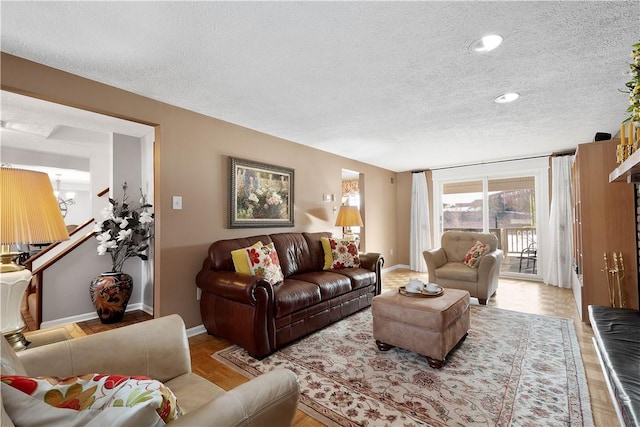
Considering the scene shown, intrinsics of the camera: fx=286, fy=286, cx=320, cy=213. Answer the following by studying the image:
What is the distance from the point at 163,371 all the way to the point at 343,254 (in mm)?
2730

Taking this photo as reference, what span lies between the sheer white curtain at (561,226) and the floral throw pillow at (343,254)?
352 centimetres

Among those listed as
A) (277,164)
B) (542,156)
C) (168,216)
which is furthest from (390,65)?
(542,156)

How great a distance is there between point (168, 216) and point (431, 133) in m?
3.29

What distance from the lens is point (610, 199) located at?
305cm

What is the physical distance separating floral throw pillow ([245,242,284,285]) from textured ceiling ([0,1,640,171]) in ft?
4.84

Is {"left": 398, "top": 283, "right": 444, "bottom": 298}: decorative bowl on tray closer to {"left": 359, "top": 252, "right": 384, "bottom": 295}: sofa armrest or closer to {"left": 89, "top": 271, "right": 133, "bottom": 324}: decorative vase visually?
{"left": 359, "top": 252, "right": 384, "bottom": 295}: sofa armrest

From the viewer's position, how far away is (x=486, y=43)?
1.88m

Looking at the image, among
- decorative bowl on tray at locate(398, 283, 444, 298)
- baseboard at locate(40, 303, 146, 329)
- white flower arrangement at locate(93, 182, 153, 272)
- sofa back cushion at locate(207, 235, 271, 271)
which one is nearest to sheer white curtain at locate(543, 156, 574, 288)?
decorative bowl on tray at locate(398, 283, 444, 298)

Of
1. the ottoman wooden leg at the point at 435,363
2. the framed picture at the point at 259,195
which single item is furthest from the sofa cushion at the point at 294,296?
the ottoman wooden leg at the point at 435,363

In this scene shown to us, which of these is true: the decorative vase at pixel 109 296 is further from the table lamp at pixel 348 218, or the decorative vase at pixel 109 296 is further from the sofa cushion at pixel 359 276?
the table lamp at pixel 348 218

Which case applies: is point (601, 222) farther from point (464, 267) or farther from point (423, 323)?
point (423, 323)

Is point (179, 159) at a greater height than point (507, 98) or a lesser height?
lesser

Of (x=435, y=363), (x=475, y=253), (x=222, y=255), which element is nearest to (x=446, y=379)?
(x=435, y=363)

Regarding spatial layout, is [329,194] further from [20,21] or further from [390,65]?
[20,21]
